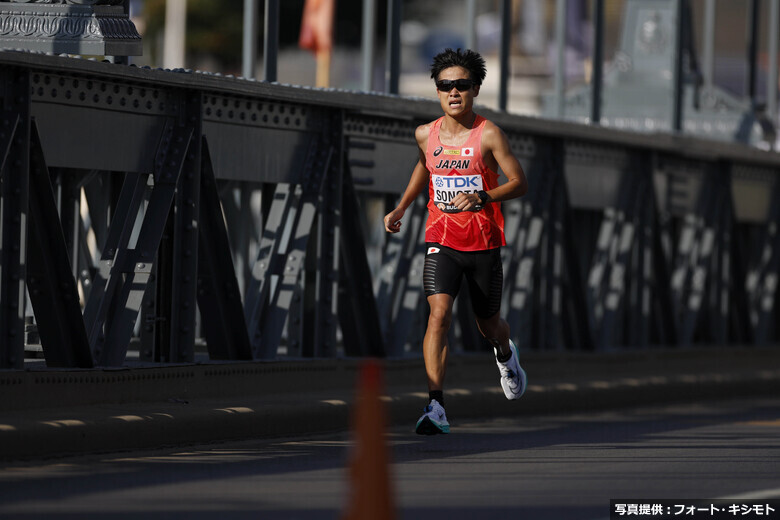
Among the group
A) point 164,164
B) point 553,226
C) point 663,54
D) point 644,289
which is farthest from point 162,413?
point 663,54

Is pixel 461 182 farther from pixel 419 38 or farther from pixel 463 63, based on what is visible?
pixel 419 38

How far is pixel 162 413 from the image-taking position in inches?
424

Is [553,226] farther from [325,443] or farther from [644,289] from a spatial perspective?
[325,443]

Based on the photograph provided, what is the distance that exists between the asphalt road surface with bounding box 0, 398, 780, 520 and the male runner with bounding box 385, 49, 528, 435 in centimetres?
70

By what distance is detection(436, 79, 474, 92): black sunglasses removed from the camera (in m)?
11.0

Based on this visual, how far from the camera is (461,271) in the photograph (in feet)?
37.1

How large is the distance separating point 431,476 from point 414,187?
2439 millimetres

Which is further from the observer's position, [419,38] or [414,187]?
[419,38]

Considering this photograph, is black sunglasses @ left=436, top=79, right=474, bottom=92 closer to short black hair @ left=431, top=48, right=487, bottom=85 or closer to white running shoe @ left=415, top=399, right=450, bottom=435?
Result: short black hair @ left=431, top=48, right=487, bottom=85

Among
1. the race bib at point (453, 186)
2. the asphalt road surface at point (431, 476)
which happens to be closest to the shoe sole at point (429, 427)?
the asphalt road surface at point (431, 476)

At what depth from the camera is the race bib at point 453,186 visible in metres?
11.1

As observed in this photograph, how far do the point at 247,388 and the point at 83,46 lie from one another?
8.34ft

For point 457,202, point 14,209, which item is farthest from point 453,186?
point 14,209

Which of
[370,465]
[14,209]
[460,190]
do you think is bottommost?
[370,465]
